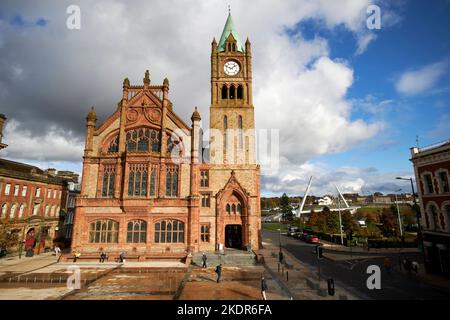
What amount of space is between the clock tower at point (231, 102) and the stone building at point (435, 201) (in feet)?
71.7

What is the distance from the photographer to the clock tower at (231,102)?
140 feet

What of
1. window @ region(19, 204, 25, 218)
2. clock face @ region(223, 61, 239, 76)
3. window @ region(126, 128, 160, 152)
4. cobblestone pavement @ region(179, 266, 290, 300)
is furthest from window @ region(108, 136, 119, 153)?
clock face @ region(223, 61, 239, 76)

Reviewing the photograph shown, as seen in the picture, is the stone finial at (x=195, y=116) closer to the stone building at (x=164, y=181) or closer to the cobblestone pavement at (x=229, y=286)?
the stone building at (x=164, y=181)

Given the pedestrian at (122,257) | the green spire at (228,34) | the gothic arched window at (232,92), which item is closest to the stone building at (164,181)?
the pedestrian at (122,257)

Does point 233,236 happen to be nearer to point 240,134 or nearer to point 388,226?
point 240,134

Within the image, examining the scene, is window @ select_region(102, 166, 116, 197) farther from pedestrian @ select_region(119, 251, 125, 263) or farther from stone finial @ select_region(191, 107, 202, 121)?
stone finial @ select_region(191, 107, 202, 121)

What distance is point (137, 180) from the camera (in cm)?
3781

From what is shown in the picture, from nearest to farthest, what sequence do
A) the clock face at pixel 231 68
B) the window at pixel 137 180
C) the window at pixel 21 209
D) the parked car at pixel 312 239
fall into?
the window at pixel 137 180 < the window at pixel 21 209 < the clock face at pixel 231 68 < the parked car at pixel 312 239

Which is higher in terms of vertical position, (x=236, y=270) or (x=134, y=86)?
(x=134, y=86)

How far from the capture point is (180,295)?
20.4m

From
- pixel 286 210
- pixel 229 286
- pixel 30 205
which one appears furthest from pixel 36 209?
pixel 286 210
